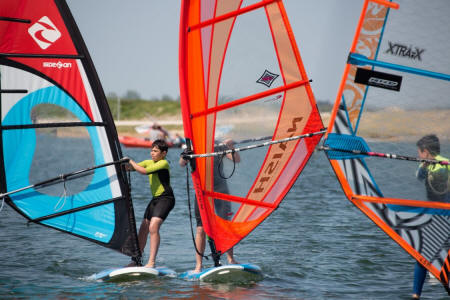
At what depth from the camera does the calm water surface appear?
612 cm

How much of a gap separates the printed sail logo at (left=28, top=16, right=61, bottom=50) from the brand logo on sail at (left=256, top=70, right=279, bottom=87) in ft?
7.18

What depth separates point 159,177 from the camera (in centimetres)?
639

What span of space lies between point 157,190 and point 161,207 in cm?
20

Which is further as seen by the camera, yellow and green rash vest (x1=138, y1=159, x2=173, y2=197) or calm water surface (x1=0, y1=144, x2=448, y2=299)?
yellow and green rash vest (x1=138, y1=159, x2=173, y2=197)

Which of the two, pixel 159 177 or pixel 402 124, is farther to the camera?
pixel 159 177

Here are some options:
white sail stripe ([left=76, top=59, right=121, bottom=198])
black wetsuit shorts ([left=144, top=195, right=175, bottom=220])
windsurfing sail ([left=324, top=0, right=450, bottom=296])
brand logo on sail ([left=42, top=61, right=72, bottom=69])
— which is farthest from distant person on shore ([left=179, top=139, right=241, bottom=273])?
brand logo on sail ([left=42, top=61, right=72, bottom=69])

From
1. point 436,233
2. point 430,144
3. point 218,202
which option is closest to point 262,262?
point 218,202

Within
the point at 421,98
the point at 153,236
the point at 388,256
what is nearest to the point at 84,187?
the point at 153,236

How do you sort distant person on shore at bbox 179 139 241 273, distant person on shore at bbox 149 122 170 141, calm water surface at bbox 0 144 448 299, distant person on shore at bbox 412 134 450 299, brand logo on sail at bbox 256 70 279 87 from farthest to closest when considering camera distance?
distant person on shore at bbox 149 122 170 141
distant person on shore at bbox 179 139 241 273
brand logo on sail at bbox 256 70 279 87
calm water surface at bbox 0 144 448 299
distant person on shore at bbox 412 134 450 299

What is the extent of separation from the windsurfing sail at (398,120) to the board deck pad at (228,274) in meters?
1.58

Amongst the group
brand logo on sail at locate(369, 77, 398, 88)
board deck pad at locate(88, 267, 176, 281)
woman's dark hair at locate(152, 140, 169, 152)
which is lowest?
board deck pad at locate(88, 267, 176, 281)

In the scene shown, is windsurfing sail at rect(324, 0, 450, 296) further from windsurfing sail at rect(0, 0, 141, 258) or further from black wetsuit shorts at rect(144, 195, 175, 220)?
windsurfing sail at rect(0, 0, 141, 258)

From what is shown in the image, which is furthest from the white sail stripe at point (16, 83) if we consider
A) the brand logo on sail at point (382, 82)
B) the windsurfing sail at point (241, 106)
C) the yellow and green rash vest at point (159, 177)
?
the brand logo on sail at point (382, 82)

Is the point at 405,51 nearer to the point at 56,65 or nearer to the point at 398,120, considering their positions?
the point at 398,120
